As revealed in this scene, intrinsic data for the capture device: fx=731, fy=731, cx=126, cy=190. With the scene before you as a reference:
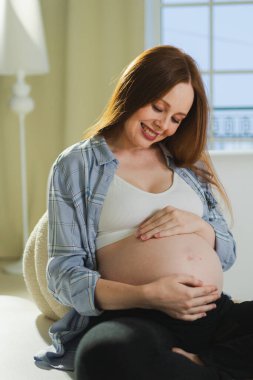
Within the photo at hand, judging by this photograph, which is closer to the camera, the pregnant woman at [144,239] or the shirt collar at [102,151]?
the pregnant woman at [144,239]

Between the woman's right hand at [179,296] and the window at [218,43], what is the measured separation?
190 centimetres

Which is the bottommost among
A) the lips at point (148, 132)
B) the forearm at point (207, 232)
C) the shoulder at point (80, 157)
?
the forearm at point (207, 232)

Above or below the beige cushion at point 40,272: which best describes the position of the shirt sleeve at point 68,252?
above

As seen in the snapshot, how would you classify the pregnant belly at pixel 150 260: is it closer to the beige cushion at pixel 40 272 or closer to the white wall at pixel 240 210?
the beige cushion at pixel 40 272

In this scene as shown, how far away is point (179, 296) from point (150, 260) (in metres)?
0.12

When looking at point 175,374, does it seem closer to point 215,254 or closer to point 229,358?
point 229,358

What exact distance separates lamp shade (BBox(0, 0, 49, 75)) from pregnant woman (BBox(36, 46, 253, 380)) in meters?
1.36

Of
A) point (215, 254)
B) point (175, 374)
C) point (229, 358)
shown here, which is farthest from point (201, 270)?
point (175, 374)

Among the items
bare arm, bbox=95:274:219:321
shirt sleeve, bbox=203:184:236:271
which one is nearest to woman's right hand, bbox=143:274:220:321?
bare arm, bbox=95:274:219:321

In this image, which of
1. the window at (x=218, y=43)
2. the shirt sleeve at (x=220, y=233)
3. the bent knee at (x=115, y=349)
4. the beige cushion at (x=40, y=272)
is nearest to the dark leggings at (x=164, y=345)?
the bent knee at (x=115, y=349)

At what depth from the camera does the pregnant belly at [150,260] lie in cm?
168

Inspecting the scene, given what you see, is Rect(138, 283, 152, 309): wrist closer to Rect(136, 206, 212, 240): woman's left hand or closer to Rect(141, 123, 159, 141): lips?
Rect(136, 206, 212, 240): woman's left hand

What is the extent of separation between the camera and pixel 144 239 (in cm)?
169

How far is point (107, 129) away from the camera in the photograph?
6.11 ft
